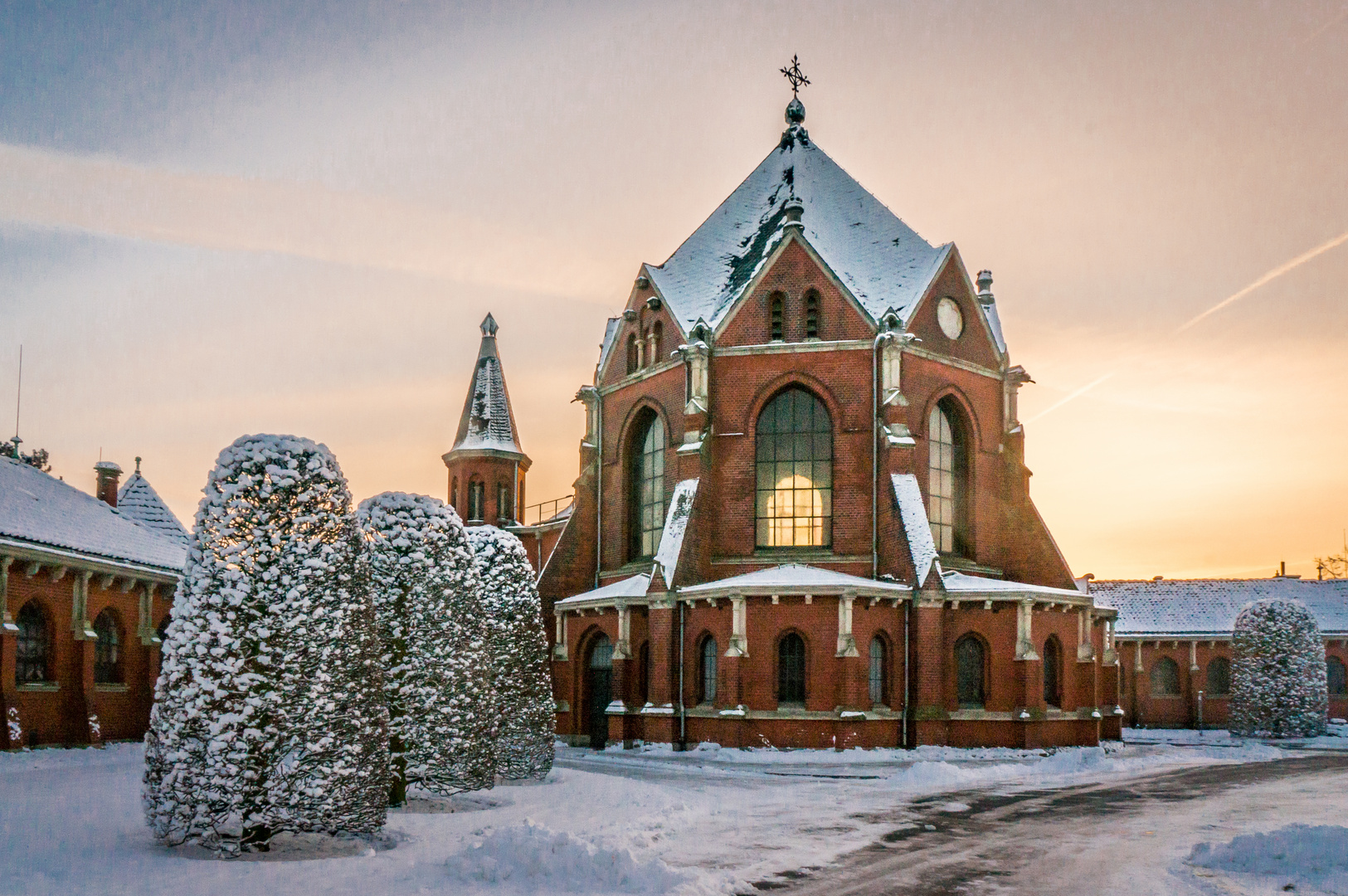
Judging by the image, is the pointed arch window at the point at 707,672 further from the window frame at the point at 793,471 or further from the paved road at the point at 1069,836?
the paved road at the point at 1069,836

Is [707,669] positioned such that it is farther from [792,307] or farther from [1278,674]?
[1278,674]

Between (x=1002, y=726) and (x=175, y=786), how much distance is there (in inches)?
993

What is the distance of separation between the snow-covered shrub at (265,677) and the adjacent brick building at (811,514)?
1930cm

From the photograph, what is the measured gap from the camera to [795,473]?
3650 centimetres

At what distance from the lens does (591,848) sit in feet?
41.9

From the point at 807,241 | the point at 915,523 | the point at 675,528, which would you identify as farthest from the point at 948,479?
the point at 675,528

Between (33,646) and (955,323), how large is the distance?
27.5m

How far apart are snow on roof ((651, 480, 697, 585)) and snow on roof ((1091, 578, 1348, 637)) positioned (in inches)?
1128

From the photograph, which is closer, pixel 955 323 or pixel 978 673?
pixel 978 673

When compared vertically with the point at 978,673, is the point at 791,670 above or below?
above

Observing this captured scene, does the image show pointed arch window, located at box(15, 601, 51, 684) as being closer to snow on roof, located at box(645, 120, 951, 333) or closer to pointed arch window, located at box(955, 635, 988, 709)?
snow on roof, located at box(645, 120, 951, 333)

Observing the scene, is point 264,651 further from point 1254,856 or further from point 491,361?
point 491,361

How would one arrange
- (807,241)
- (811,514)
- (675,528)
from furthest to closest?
(807,241) → (811,514) → (675,528)

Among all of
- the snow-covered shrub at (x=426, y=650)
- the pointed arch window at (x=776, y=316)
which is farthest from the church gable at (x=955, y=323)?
the snow-covered shrub at (x=426, y=650)
